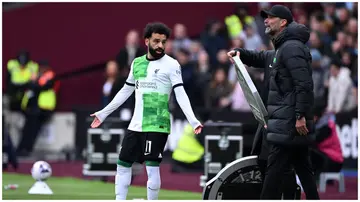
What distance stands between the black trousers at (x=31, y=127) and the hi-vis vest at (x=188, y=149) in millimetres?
5256

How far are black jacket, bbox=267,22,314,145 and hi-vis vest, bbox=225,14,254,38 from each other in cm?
1436

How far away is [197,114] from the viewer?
20.9 m

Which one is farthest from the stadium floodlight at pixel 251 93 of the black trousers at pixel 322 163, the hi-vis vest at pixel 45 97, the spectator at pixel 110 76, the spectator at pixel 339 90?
the hi-vis vest at pixel 45 97

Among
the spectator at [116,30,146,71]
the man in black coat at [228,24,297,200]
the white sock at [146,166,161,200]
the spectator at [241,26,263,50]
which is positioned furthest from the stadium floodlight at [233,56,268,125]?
the spectator at [241,26,263,50]

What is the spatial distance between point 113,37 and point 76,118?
5092 millimetres

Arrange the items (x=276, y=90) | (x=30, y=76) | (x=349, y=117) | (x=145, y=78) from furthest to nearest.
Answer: (x=30, y=76)
(x=349, y=117)
(x=145, y=78)
(x=276, y=90)

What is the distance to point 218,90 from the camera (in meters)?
22.4

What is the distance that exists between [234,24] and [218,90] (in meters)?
3.38

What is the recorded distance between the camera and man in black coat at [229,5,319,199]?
10.4 metres

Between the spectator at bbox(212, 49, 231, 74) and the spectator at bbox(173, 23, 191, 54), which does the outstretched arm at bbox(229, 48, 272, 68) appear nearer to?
the spectator at bbox(212, 49, 231, 74)

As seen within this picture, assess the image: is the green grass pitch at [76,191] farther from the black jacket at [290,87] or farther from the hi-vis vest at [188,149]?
the black jacket at [290,87]

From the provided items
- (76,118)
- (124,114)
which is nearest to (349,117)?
(124,114)

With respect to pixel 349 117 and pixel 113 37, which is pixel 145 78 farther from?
pixel 113 37

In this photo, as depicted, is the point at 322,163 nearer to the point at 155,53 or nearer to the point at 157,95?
the point at 157,95
